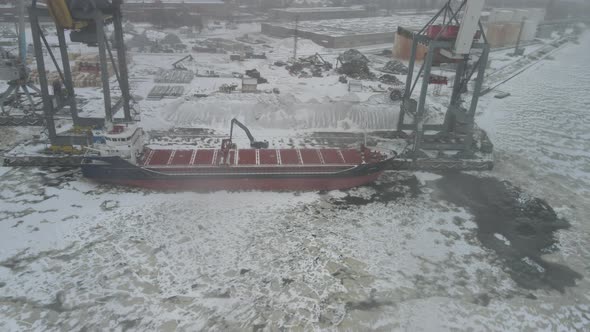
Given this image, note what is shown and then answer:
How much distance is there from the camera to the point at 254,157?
849 inches

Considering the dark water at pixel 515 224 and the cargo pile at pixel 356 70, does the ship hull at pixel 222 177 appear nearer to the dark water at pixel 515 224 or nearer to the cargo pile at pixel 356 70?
the dark water at pixel 515 224

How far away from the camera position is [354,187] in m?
21.2

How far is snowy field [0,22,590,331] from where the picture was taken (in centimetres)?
1315

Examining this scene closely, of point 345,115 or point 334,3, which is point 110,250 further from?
point 334,3

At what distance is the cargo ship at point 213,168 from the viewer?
19.5m

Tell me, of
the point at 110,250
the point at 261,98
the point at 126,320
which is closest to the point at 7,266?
the point at 110,250

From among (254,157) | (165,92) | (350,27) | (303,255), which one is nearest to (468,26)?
(254,157)

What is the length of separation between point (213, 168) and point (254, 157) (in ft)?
8.98

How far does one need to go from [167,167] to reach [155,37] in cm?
4732

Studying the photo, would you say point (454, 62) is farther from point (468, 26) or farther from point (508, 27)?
point (508, 27)

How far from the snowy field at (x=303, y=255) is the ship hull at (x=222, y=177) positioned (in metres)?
0.62

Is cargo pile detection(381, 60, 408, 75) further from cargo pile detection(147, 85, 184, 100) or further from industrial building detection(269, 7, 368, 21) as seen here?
industrial building detection(269, 7, 368, 21)

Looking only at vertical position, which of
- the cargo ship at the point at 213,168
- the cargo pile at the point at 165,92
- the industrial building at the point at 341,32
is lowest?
the cargo ship at the point at 213,168

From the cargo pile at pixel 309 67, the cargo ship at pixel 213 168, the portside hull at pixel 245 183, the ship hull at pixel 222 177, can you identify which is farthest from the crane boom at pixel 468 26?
the cargo pile at pixel 309 67
